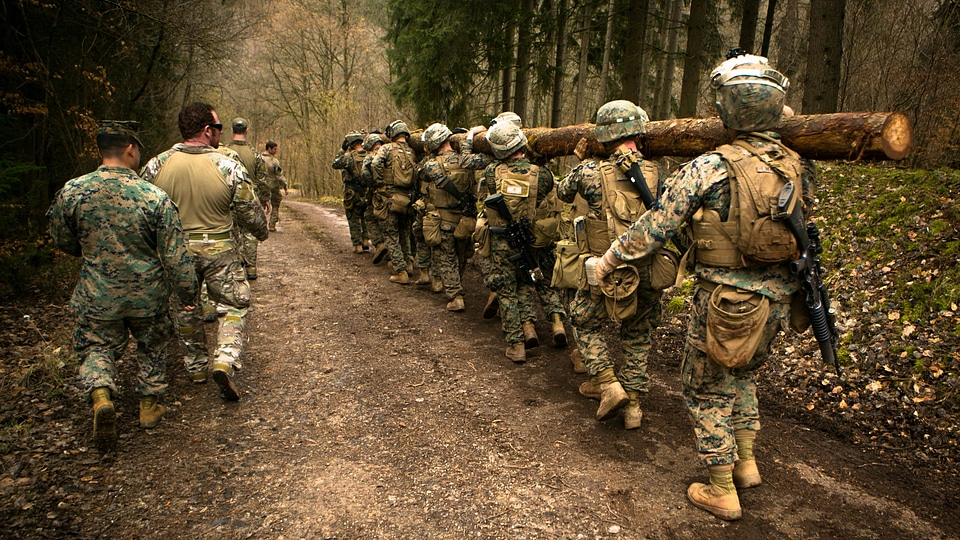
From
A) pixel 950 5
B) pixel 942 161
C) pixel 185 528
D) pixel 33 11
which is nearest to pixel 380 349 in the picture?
pixel 185 528

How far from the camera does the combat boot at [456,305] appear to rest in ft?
24.2

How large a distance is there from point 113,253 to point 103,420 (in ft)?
3.86

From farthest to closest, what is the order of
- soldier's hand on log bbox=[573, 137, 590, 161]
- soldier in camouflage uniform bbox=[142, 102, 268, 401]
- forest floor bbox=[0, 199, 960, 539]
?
soldier's hand on log bbox=[573, 137, 590, 161] < soldier in camouflage uniform bbox=[142, 102, 268, 401] < forest floor bbox=[0, 199, 960, 539]

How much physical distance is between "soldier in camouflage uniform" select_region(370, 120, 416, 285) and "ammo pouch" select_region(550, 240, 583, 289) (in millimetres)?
4345

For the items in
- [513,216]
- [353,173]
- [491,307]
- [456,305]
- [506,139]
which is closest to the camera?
[506,139]

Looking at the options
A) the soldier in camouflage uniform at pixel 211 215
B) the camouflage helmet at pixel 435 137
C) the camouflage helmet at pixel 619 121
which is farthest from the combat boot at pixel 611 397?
the camouflage helmet at pixel 435 137

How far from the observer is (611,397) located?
159 inches

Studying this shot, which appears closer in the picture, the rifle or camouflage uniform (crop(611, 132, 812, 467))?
the rifle

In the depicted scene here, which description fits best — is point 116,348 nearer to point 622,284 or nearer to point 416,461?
point 416,461

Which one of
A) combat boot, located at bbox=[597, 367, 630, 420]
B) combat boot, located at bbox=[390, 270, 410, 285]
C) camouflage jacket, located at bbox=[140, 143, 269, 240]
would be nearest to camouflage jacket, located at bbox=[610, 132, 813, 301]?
A: combat boot, located at bbox=[597, 367, 630, 420]

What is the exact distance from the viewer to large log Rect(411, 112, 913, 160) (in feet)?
11.0

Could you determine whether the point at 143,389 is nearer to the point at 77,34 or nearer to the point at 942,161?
the point at 77,34

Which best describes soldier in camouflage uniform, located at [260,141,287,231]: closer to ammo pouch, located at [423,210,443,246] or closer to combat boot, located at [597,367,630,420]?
ammo pouch, located at [423,210,443,246]

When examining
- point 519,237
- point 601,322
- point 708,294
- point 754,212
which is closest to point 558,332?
point 519,237
